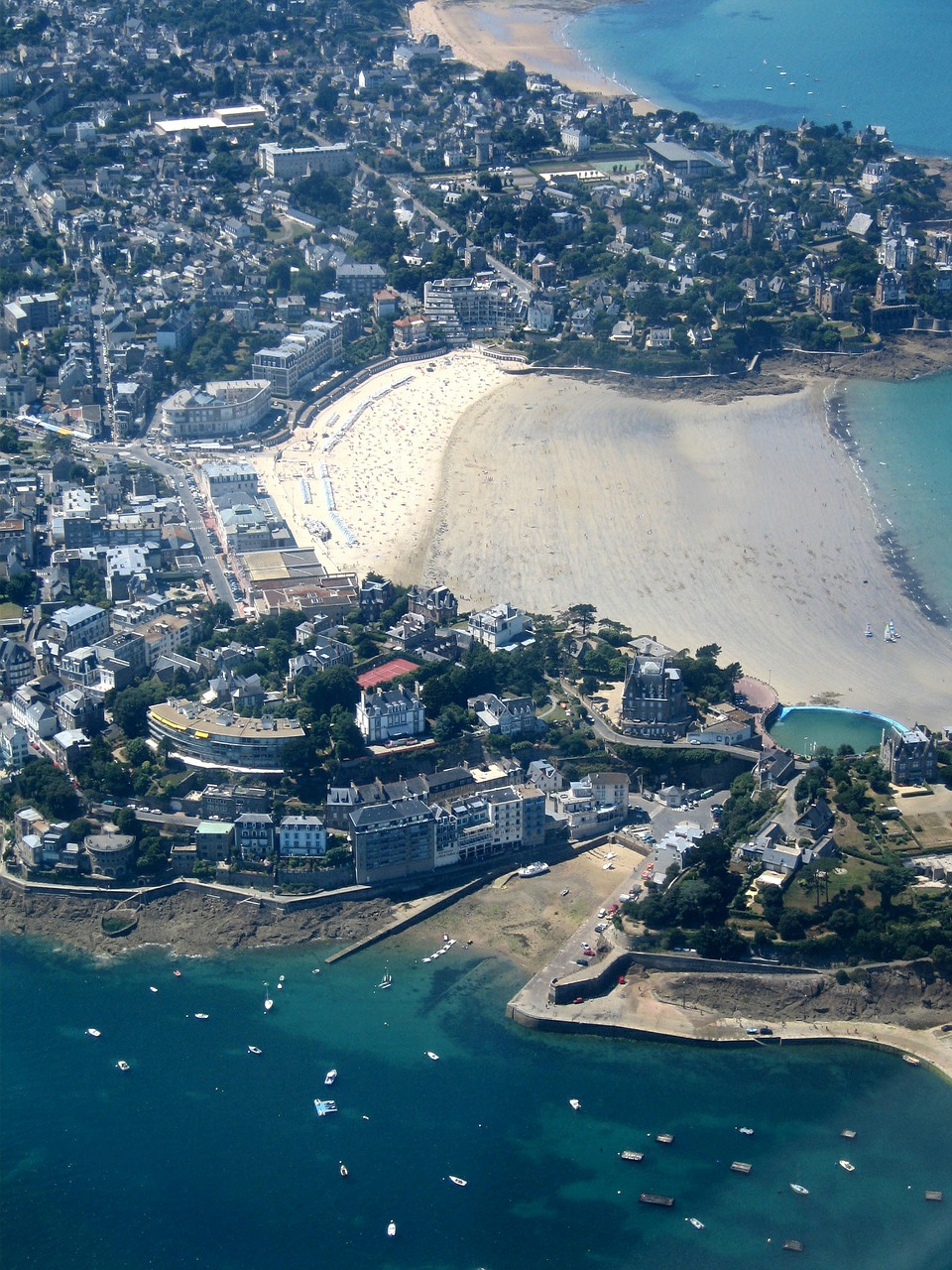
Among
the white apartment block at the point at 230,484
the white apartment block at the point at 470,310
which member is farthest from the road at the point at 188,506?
the white apartment block at the point at 470,310

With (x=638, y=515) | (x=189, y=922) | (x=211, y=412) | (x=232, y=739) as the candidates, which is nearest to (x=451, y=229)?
(x=211, y=412)

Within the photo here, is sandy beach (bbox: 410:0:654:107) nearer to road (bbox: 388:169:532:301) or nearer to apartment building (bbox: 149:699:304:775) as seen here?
road (bbox: 388:169:532:301)

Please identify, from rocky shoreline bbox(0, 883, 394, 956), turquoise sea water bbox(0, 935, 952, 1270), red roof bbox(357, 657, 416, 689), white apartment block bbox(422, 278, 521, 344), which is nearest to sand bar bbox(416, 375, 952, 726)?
red roof bbox(357, 657, 416, 689)

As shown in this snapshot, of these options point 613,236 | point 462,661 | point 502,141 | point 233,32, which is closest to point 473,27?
point 233,32

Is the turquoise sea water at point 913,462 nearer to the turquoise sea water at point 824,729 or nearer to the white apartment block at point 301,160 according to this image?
the turquoise sea water at point 824,729

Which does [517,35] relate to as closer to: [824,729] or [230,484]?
[230,484]

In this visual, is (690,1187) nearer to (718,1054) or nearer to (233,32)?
(718,1054)
